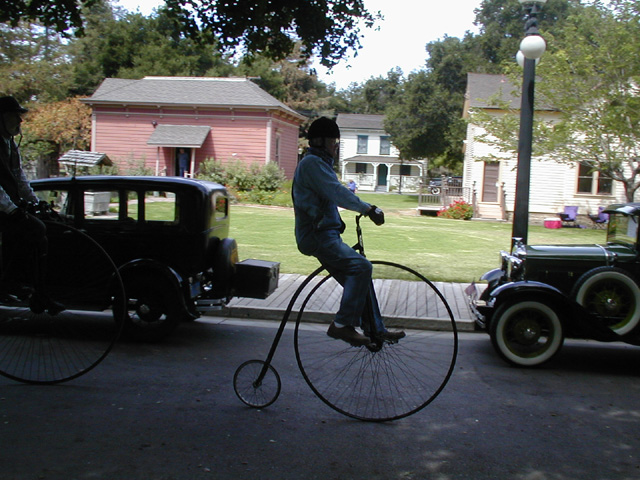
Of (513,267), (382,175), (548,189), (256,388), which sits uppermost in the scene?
(382,175)

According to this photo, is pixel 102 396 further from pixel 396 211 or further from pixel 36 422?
pixel 396 211

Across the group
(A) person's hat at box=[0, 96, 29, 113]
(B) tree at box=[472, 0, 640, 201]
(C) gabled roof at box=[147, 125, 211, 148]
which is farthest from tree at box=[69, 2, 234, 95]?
(A) person's hat at box=[0, 96, 29, 113]

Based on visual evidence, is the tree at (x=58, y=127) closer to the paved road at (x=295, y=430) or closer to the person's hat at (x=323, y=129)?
the paved road at (x=295, y=430)

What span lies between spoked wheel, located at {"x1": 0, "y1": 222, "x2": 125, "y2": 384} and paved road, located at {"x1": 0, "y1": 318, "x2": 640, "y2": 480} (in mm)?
375

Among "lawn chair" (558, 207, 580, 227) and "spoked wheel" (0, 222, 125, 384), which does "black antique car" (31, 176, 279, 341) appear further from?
"lawn chair" (558, 207, 580, 227)

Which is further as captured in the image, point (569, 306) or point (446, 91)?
point (446, 91)

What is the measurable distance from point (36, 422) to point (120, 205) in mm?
3222

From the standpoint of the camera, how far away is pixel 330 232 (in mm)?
4492

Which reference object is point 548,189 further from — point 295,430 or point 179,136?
point 295,430

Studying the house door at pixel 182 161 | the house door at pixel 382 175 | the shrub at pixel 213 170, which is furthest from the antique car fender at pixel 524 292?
the house door at pixel 382 175

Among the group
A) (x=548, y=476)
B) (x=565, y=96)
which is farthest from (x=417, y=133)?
(x=548, y=476)

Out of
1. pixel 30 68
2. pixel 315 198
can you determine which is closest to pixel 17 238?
pixel 315 198

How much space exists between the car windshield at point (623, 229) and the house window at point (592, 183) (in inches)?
881

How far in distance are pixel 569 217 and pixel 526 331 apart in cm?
2125
